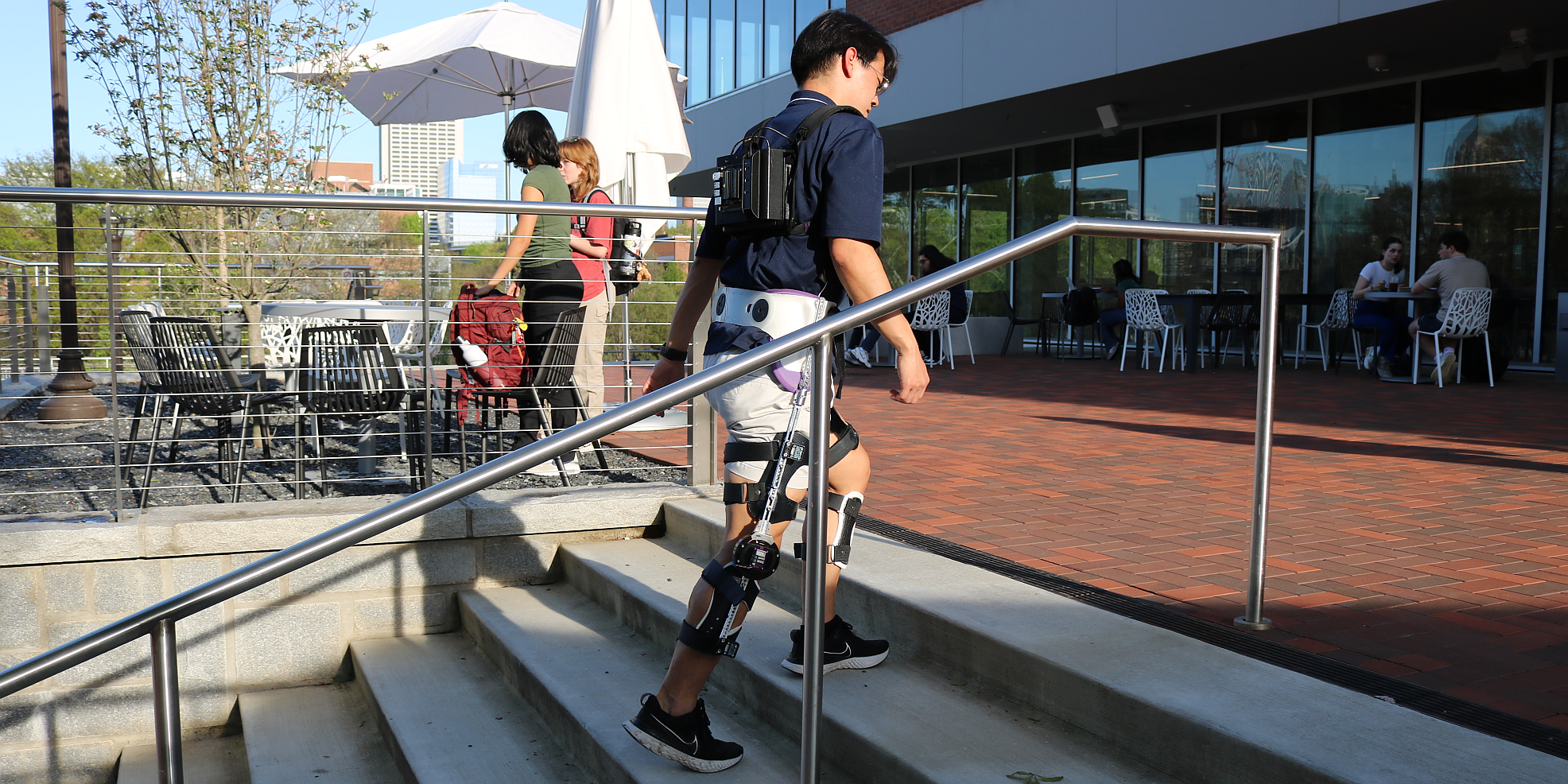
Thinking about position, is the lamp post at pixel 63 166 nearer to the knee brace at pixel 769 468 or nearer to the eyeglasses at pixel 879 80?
the knee brace at pixel 769 468

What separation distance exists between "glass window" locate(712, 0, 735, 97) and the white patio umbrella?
10.7 metres

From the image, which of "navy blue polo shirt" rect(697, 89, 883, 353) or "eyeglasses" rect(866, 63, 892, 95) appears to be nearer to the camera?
"navy blue polo shirt" rect(697, 89, 883, 353)

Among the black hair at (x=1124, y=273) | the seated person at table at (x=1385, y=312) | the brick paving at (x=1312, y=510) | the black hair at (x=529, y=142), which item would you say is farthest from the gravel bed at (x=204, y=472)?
the black hair at (x=1124, y=273)

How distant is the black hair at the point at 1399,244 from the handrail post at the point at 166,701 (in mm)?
11468

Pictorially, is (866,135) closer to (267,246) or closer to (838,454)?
(838,454)

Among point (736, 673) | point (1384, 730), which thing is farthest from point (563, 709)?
point (1384, 730)

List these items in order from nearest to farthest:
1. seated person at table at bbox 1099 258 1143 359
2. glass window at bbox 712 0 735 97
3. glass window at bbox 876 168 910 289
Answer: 1. seated person at table at bbox 1099 258 1143 359
2. glass window at bbox 876 168 910 289
3. glass window at bbox 712 0 735 97

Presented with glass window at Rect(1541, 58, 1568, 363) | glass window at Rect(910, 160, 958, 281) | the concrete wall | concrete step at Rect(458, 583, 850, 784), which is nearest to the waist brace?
concrete step at Rect(458, 583, 850, 784)

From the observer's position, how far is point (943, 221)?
1947 cm

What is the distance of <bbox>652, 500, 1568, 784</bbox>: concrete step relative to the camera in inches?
72.4

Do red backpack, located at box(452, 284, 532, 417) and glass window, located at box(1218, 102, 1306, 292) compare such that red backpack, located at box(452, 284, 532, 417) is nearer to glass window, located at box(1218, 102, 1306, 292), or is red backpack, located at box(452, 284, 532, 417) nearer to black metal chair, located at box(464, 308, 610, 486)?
black metal chair, located at box(464, 308, 610, 486)

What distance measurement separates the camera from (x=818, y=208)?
8.05 feet

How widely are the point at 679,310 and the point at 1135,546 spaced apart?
1.76 meters

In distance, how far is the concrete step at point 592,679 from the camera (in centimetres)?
262
